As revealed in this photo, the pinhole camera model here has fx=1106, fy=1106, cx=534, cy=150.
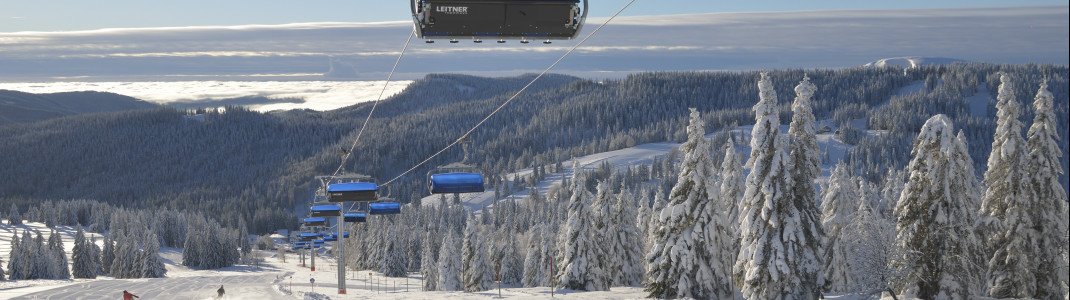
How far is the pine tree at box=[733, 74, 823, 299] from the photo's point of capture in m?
45.3

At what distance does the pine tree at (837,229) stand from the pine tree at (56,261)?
10250 centimetres

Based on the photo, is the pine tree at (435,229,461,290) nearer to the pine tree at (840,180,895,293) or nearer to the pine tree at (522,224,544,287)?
the pine tree at (522,224,544,287)

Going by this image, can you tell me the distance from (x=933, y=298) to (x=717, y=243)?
31.3 feet

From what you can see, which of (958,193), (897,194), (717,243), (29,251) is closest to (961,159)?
(958,193)

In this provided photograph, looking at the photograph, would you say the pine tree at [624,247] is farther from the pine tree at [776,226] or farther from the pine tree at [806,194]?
the pine tree at [806,194]

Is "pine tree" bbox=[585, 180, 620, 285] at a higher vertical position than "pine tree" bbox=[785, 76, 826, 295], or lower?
lower

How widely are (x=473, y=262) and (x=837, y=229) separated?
44.5 meters

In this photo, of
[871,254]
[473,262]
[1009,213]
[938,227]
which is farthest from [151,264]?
[938,227]

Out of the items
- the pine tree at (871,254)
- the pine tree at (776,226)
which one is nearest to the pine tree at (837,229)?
the pine tree at (871,254)

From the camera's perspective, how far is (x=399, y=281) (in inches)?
4904

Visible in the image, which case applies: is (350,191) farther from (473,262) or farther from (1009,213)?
(473,262)

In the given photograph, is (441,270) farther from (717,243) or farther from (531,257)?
(717,243)

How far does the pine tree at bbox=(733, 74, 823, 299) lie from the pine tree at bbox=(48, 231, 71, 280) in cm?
10724

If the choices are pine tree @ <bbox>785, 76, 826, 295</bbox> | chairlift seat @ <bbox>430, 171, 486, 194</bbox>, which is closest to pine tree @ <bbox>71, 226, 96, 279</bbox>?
chairlift seat @ <bbox>430, 171, 486, 194</bbox>
